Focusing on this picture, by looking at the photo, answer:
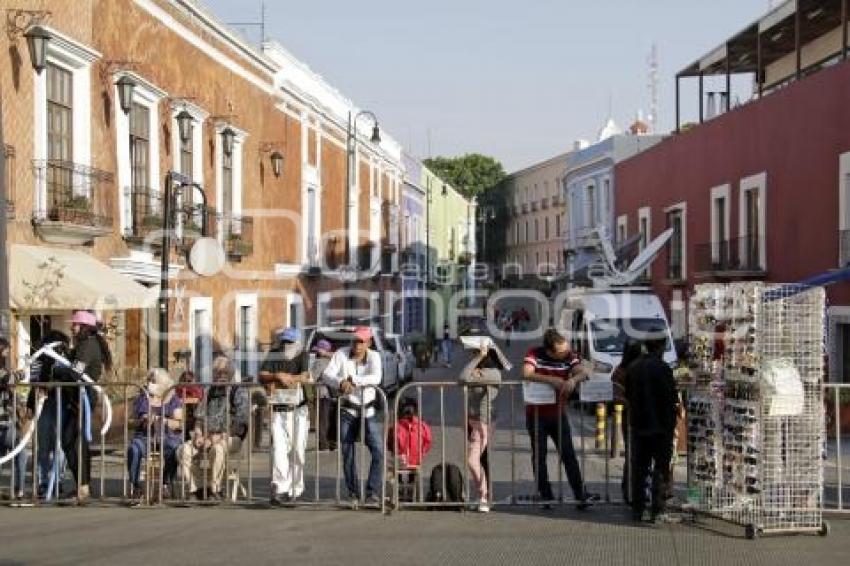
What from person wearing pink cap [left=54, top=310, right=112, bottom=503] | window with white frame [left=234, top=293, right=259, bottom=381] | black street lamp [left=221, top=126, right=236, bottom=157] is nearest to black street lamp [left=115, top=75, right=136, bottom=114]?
black street lamp [left=221, top=126, right=236, bottom=157]

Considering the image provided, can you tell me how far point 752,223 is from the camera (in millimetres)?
26594

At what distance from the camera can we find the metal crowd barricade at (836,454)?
9.82m

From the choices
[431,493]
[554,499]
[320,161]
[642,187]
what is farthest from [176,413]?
[642,187]

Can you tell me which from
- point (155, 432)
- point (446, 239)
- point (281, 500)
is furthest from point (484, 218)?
point (281, 500)

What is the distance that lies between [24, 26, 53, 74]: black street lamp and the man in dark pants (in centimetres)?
895

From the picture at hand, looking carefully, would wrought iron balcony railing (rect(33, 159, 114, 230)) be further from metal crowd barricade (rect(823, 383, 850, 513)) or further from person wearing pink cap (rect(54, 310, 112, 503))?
metal crowd barricade (rect(823, 383, 850, 513))

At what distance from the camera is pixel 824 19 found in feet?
85.7

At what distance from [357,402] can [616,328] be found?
558 inches

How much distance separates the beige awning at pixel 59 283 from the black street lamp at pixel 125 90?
282 centimetres

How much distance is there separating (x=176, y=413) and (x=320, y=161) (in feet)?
78.4

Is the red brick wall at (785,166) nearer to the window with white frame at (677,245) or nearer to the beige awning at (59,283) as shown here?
the window with white frame at (677,245)

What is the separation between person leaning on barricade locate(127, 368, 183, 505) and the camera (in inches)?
414

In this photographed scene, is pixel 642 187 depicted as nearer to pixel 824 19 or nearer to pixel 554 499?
pixel 824 19

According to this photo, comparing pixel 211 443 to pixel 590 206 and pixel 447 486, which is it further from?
pixel 590 206
